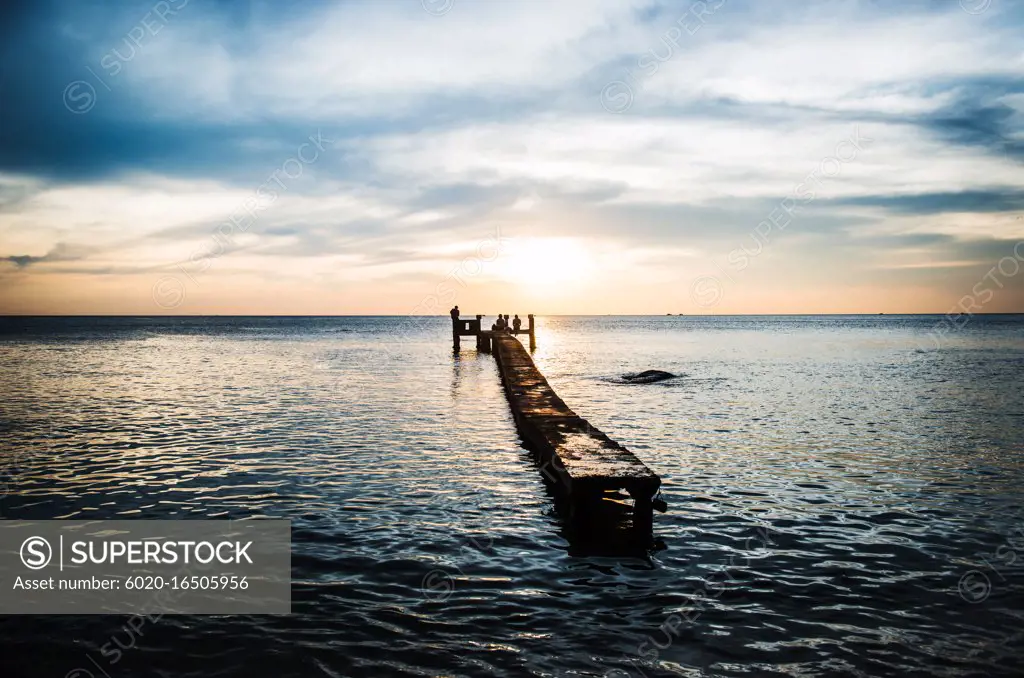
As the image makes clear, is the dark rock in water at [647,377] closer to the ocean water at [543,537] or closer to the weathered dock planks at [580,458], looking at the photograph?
the ocean water at [543,537]

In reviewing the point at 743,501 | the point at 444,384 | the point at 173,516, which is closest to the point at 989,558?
the point at 743,501

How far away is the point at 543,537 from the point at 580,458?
153 cm

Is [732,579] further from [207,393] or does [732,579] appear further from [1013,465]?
[207,393]

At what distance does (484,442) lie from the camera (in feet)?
45.9

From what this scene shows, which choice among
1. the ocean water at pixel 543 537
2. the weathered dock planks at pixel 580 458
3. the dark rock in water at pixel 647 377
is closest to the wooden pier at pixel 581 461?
the weathered dock planks at pixel 580 458

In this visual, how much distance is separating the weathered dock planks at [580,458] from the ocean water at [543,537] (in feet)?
1.69

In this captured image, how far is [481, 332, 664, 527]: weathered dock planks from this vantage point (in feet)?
25.3

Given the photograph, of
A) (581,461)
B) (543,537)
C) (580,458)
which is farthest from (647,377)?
(543,537)

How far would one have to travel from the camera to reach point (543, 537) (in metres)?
7.76

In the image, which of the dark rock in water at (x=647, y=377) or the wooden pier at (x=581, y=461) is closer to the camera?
the wooden pier at (x=581, y=461)

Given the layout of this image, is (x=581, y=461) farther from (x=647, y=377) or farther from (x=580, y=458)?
(x=647, y=377)

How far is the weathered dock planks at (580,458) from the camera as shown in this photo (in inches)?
303

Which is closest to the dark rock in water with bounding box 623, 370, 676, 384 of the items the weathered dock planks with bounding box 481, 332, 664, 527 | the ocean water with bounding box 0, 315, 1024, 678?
the ocean water with bounding box 0, 315, 1024, 678

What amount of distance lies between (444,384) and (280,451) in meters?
13.2
